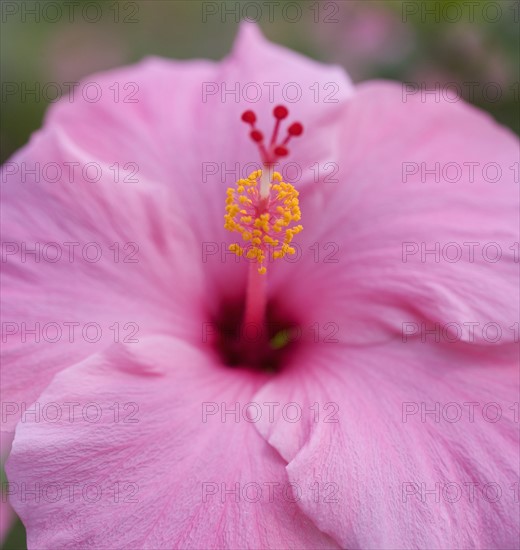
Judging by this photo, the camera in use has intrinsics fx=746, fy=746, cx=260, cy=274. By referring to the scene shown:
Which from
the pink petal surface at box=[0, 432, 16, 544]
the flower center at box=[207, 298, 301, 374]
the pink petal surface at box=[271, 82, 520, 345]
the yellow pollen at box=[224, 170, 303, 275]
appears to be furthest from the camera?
the pink petal surface at box=[0, 432, 16, 544]

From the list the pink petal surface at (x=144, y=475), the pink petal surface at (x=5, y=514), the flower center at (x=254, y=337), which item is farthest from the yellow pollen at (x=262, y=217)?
the pink petal surface at (x=5, y=514)

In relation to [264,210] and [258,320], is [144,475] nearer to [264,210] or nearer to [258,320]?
[258,320]

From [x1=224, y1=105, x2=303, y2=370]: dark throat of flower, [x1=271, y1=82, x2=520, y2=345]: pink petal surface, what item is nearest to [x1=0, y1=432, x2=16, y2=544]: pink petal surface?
[x1=224, y1=105, x2=303, y2=370]: dark throat of flower

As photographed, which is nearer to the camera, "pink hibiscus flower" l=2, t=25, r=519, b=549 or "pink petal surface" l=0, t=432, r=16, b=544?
"pink hibiscus flower" l=2, t=25, r=519, b=549

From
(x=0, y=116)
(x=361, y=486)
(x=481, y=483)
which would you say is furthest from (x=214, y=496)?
(x=0, y=116)

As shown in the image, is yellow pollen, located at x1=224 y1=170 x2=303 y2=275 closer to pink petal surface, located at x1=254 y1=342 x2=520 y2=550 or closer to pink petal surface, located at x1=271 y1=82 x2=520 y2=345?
pink petal surface, located at x1=271 y1=82 x2=520 y2=345

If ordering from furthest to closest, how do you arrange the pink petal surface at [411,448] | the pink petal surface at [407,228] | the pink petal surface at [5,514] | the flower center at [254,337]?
the pink petal surface at [5,514] → the flower center at [254,337] → the pink petal surface at [407,228] → the pink petal surface at [411,448]

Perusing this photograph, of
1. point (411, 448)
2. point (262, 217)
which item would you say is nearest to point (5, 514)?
point (262, 217)

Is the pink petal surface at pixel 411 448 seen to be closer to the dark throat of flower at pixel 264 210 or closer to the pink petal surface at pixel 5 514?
the dark throat of flower at pixel 264 210
